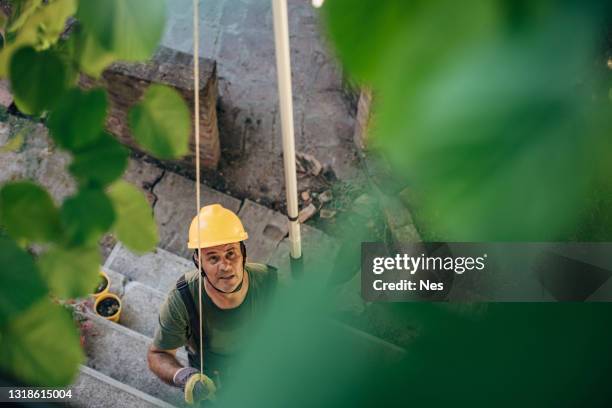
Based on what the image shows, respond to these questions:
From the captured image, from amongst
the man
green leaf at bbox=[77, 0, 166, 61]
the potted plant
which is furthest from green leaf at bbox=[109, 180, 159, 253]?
the potted plant

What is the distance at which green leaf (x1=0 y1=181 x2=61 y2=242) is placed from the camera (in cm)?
52

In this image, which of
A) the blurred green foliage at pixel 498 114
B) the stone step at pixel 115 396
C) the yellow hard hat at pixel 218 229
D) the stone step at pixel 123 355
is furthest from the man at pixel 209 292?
the blurred green foliage at pixel 498 114

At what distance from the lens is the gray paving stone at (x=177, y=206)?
10.9 ft

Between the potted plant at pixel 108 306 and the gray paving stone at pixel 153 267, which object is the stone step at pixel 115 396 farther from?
the gray paving stone at pixel 153 267

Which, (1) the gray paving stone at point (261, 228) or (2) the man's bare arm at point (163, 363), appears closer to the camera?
(2) the man's bare arm at point (163, 363)

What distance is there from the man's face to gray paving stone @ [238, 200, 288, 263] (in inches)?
41.1

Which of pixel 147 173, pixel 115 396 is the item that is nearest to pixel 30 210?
pixel 115 396

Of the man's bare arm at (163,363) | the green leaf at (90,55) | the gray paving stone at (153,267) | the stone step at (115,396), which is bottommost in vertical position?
the stone step at (115,396)

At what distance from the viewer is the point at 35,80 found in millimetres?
499

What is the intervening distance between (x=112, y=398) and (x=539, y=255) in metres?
2.58

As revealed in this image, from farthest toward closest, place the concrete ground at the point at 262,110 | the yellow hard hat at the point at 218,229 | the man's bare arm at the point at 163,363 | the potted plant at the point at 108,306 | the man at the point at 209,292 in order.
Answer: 1. the concrete ground at the point at 262,110
2. the potted plant at the point at 108,306
3. the man's bare arm at the point at 163,363
4. the yellow hard hat at the point at 218,229
5. the man at the point at 209,292

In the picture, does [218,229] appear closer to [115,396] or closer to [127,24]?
[115,396]

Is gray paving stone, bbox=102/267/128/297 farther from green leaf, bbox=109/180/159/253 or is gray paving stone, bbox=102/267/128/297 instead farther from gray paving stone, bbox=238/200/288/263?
green leaf, bbox=109/180/159/253

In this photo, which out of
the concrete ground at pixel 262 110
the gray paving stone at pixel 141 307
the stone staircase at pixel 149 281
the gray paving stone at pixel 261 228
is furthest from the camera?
the concrete ground at pixel 262 110
